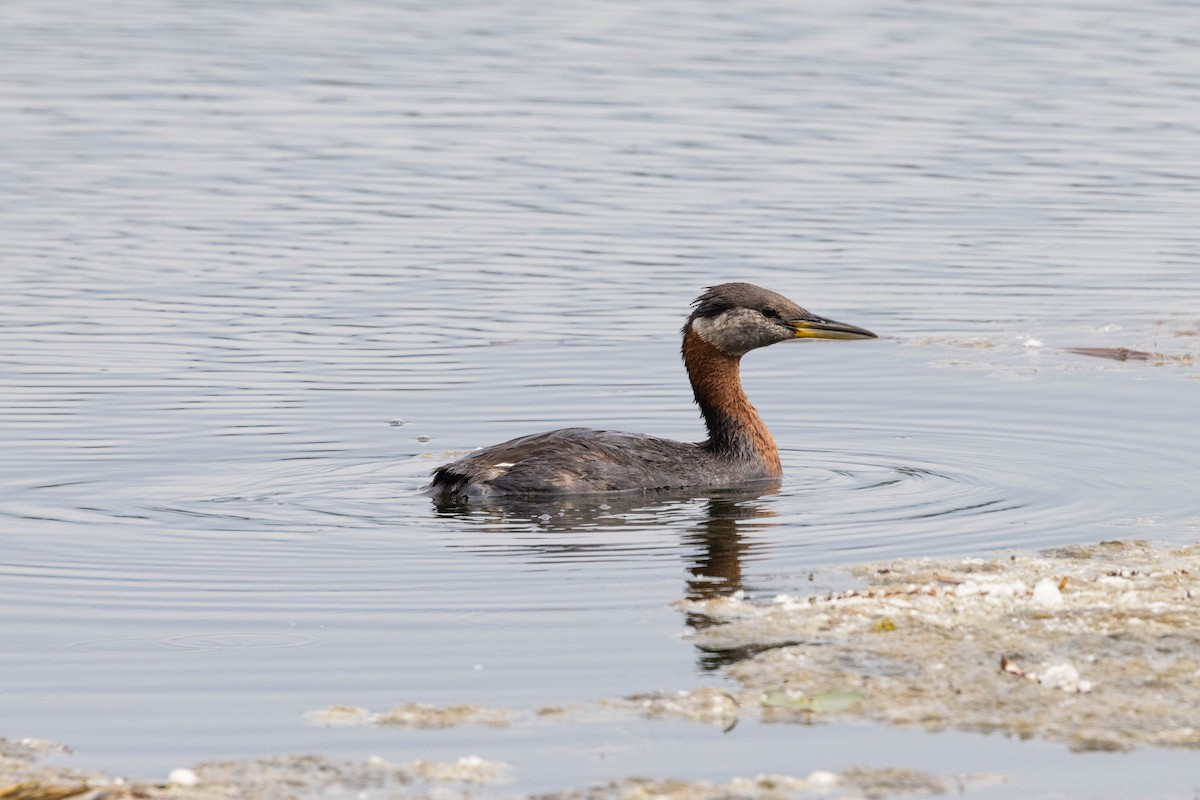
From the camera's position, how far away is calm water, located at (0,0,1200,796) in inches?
341

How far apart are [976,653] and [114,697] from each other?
3.47 meters

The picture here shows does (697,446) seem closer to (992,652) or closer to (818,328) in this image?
(818,328)

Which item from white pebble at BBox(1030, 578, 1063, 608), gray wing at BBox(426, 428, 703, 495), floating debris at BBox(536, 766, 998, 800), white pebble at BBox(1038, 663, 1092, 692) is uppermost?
gray wing at BBox(426, 428, 703, 495)

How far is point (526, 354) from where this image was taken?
17062mm

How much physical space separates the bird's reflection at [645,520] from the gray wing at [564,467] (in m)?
0.08

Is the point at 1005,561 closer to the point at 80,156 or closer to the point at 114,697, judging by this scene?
the point at 114,697

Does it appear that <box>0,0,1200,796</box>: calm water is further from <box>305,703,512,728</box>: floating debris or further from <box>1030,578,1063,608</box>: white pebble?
<box>1030,578,1063,608</box>: white pebble

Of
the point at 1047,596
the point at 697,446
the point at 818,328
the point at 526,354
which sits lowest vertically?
the point at 1047,596

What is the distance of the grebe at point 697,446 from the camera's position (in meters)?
12.7

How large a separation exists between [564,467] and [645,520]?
860mm

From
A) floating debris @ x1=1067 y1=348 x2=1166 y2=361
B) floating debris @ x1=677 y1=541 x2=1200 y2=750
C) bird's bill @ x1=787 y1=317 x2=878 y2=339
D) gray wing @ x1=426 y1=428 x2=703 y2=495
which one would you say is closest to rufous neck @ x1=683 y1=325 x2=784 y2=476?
bird's bill @ x1=787 y1=317 x2=878 y2=339

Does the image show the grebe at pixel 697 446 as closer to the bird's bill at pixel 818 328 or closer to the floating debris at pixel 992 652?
the bird's bill at pixel 818 328

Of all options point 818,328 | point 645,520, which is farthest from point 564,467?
point 818,328

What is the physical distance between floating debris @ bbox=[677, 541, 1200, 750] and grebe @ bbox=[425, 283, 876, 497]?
3.06 metres
